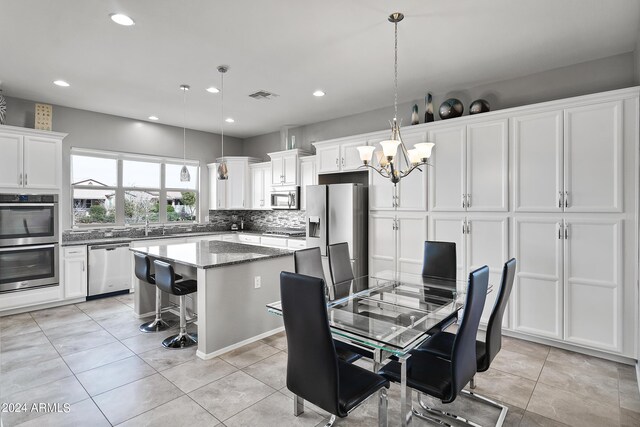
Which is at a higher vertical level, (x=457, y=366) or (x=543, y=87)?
(x=543, y=87)

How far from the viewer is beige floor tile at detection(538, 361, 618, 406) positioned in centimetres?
256

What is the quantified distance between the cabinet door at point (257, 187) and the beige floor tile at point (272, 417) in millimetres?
4549

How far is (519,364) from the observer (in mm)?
3055

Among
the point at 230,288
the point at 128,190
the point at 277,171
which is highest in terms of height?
the point at 277,171

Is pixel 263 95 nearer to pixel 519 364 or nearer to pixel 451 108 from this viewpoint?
pixel 451 108

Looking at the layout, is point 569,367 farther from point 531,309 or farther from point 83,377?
point 83,377

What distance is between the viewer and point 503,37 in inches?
118

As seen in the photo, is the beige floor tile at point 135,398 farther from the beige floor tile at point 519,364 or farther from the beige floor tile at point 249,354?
the beige floor tile at point 519,364

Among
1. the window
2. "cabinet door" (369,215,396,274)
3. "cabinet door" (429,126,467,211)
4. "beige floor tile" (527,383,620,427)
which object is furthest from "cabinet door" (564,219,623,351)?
the window

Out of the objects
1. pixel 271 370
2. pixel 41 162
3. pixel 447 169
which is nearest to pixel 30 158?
pixel 41 162

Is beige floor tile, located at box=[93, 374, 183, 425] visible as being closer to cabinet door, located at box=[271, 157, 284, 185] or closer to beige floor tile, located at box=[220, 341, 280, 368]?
beige floor tile, located at box=[220, 341, 280, 368]

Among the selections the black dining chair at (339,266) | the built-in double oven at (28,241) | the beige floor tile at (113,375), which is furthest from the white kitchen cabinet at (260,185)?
the beige floor tile at (113,375)

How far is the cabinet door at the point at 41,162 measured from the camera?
173 inches

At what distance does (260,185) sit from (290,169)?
0.94 meters
